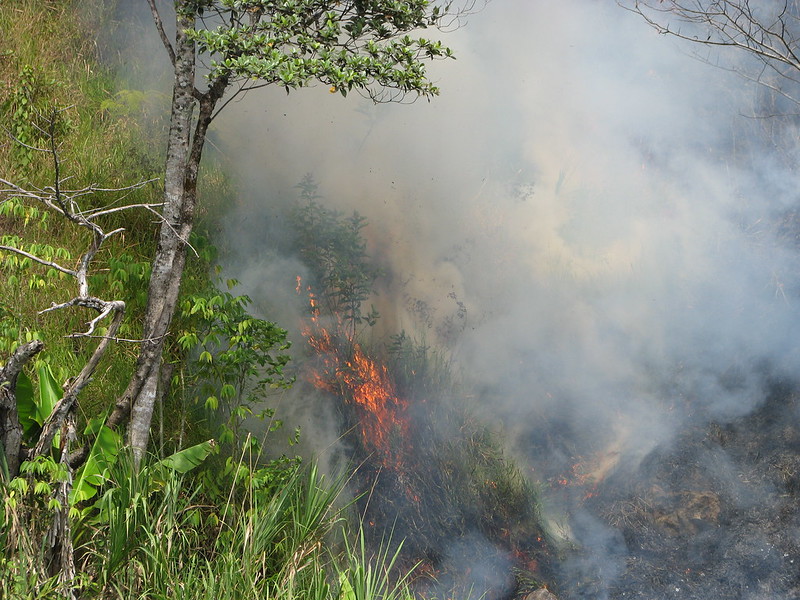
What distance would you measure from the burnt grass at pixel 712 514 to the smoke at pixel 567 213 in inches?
8.2

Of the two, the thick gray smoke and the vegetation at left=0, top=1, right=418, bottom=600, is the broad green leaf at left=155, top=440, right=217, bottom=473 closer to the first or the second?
the vegetation at left=0, top=1, right=418, bottom=600

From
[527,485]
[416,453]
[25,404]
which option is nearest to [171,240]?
[25,404]

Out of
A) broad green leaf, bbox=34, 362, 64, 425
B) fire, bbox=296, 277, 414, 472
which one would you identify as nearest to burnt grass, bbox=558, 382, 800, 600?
fire, bbox=296, 277, 414, 472

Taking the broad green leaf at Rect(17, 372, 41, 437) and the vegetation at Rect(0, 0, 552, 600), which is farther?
the broad green leaf at Rect(17, 372, 41, 437)

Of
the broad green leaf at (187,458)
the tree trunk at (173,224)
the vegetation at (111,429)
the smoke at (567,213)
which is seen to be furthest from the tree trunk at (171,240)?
the smoke at (567,213)

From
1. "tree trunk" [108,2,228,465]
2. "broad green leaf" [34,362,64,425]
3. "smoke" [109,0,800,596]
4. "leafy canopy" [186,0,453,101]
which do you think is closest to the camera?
"broad green leaf" [34,362,64,425]

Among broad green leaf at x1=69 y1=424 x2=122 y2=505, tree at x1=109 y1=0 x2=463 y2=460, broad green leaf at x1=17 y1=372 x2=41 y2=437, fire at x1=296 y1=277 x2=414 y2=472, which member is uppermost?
tree at x1=109 y1=0 x2=463 y2=460

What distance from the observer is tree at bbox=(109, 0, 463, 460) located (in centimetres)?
409

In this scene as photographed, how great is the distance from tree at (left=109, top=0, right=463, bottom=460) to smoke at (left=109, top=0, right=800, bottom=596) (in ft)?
6.28

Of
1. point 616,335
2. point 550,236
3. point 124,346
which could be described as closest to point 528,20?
point 550,236

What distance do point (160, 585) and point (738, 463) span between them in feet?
15.9

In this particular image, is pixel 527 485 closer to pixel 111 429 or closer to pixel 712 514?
pixel 712 514

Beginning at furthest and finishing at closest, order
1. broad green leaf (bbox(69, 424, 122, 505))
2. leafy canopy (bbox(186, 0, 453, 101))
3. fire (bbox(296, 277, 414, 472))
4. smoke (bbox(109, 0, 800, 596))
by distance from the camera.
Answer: smoke (bbox(109, 0, 800, 596)) < fire (bbox(296, 277, 414, 472)) < leafy canopy (bbox(186, 0, 453, 101)) < broad green leaf (bbox(69, 424, 122, 505))

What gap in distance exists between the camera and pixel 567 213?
24.5ft
